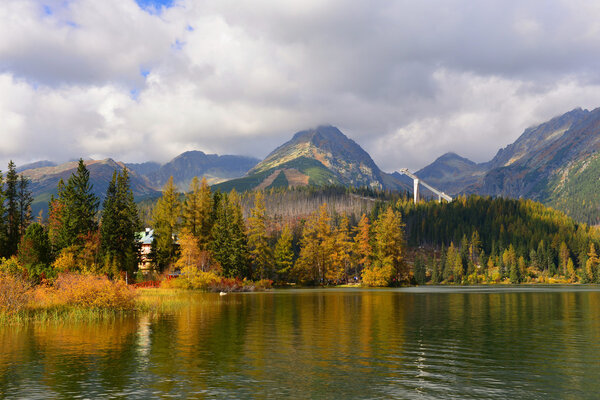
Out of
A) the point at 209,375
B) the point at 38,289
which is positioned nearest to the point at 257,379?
the point at 209,375

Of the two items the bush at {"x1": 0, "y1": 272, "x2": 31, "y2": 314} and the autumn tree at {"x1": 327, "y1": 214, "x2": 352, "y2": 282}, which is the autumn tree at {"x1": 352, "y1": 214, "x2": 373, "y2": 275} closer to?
the autumn tree at {"x1": 327, "y1": 214, "x2": 352, "y2": 282}

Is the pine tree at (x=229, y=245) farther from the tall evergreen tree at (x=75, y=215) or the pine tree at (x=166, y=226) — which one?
the tall evergreen tree at (x=75, y=215)

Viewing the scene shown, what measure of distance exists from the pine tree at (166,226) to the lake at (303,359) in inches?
2435

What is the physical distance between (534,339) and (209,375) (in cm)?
2375

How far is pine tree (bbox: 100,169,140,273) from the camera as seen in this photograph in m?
90.9

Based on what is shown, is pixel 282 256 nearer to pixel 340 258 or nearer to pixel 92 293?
pixel 340 258

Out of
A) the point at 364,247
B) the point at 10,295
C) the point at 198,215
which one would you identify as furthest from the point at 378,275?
the point at 10,295

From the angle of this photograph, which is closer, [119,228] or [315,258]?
[119,228]

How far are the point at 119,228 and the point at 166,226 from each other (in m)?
15.1

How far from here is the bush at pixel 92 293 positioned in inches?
1859

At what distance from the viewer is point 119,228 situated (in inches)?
3679

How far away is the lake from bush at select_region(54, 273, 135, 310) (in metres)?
3.15

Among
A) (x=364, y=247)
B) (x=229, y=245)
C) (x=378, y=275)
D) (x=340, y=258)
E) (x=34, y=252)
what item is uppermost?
(x=229, y=245)

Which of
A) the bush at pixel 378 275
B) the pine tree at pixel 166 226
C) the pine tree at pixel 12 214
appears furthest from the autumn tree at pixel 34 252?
the bush at pixel 378 275
